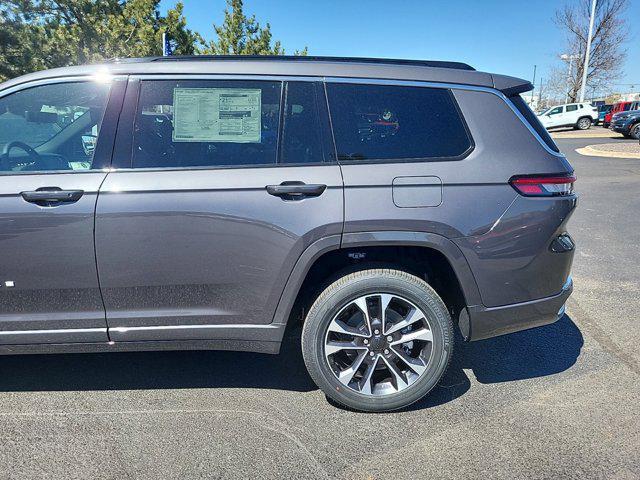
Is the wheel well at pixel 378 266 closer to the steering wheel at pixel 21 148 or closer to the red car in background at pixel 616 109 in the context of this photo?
the steering wheel at pixel 21 148

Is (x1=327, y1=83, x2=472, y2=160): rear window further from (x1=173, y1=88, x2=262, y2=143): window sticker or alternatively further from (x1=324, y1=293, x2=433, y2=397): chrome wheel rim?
(x1=324, y1=293, x2=433, y2=397): chrome wheel rim

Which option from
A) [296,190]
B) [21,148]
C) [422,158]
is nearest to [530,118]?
[422,158]

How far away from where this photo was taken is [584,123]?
101ft

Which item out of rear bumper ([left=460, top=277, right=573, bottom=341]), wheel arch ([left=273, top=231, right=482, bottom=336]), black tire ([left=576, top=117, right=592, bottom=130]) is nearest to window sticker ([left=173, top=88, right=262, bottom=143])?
wheel arch ([left=273, top=231, right=482, bottom=336])

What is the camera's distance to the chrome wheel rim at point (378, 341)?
2.66m

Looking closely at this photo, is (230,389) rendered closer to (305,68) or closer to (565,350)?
(305,68)

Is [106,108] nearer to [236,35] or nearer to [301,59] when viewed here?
[301,59]

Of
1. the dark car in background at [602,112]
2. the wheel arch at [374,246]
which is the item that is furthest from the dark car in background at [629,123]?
the wheel arch at [374,246]

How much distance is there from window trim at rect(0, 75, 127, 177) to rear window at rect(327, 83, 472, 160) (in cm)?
117

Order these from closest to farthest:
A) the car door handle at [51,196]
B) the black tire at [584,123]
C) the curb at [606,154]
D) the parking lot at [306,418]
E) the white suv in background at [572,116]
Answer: the parking lot at [306,418] < the car door handle at [51,196] < the curb at [606,154] < the white suv in background at [572,116] < the black tire at [584,123]

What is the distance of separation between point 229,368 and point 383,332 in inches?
45.6

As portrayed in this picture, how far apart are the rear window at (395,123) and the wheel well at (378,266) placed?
1.78 feet

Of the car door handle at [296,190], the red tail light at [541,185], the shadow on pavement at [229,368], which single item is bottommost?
the shadow on pavement at [229,368]

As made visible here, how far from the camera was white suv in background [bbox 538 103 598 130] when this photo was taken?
30297 millimetres
